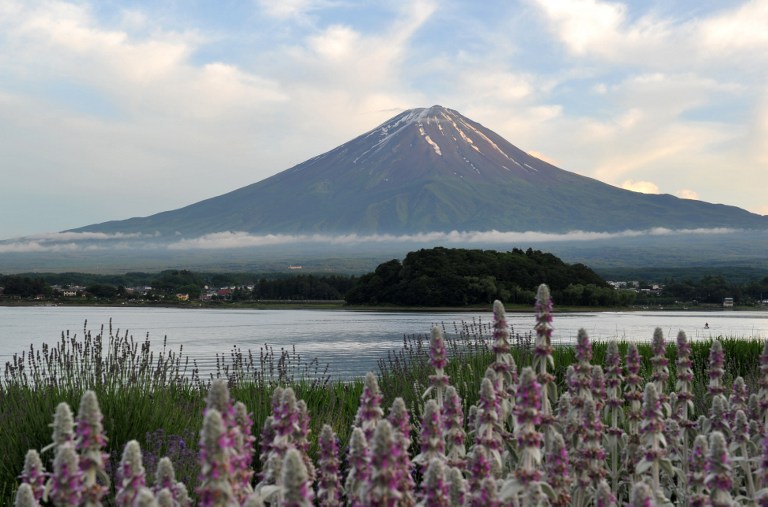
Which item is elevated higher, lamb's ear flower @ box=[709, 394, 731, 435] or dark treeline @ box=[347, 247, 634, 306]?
dark treeline @ box=[347, 247, 634, 306]

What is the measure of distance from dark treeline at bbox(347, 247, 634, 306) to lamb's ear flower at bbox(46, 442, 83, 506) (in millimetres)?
88709

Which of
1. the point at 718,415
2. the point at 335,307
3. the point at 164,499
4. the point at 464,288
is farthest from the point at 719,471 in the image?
the point at 335,307

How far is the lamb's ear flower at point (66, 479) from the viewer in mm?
3402

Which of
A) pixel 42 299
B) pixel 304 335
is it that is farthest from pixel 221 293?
pixel 304 335

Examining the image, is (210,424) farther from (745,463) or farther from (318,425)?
(318,425)

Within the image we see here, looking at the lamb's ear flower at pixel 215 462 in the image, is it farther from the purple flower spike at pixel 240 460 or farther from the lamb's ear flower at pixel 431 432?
the lamb's ear flower at pixel 431 432

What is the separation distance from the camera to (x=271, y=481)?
16.3 feet

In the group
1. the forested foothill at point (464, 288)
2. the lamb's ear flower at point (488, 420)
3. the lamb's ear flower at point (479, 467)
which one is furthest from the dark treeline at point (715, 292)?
the lamb's ear flower at point (479, 467)

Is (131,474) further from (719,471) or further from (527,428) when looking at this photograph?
(719,471)

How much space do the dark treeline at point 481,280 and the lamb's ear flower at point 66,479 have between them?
291 ft

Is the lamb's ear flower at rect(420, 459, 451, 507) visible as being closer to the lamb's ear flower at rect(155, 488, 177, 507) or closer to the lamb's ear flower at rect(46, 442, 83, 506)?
the lamb's ear flower at rect(155, 488, 177, 507)

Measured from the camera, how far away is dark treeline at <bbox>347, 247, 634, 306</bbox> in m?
95.6

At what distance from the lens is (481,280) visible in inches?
3787

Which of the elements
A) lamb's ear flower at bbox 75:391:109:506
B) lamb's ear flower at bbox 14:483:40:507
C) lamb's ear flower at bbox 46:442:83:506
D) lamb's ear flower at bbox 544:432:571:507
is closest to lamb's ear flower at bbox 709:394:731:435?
lamb's ear flower at bbox 544:432:571:507
